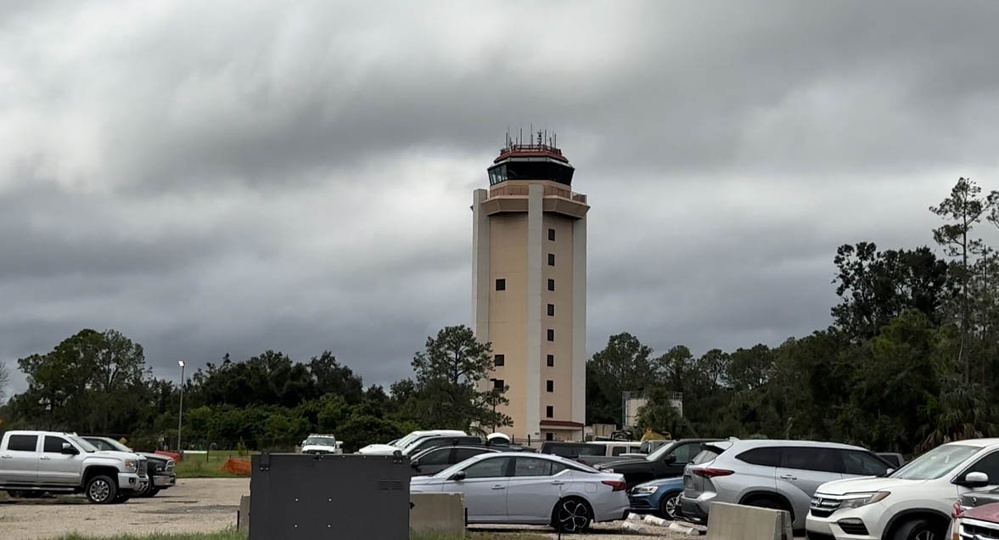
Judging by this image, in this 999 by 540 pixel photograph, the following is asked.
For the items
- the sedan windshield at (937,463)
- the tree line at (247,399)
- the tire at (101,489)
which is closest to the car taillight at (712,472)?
the sedan windshield at (937,463)

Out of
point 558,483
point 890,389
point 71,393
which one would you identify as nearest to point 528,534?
point 558,483

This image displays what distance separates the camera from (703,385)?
5128 inches

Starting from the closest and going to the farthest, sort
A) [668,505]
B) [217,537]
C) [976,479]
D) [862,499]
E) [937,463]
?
[976,479] → [862,499] → [937,463] → [217,537] → [668,505]

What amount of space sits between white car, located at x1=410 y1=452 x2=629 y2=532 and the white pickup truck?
11266mm

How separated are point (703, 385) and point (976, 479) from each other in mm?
117015

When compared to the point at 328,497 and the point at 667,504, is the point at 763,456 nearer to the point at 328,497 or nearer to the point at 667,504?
the point at 667,504

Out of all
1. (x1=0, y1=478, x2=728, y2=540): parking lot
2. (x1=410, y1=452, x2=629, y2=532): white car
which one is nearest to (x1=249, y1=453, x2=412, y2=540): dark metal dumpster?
(x1=0, y1=478, x2=728, y2=540): parking lot

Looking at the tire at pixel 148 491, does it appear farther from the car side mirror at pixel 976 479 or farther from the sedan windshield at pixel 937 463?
the car side mirror at pixel 976 479

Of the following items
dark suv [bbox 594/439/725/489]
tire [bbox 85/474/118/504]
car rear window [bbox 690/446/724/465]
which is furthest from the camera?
tire [bbox 85/474/118/504]

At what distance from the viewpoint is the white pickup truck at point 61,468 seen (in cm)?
2872

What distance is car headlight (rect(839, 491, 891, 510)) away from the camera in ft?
50.8

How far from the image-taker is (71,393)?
321 ft

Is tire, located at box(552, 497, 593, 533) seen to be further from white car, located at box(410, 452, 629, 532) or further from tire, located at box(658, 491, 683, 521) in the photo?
tire, located at box(658, 491, 683, 521)

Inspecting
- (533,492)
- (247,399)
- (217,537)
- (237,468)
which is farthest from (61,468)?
(247,399)
